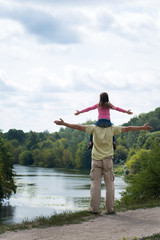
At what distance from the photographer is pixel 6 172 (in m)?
37.0

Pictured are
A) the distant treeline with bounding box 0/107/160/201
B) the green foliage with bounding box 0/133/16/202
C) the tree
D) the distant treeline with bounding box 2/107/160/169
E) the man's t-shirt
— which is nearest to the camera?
the man's t-shirt

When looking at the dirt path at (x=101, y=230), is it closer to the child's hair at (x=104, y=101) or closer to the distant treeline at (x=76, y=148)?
the child's hair at (x=104, y=101)

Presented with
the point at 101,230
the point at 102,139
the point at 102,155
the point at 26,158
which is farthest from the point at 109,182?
the point at 26,158

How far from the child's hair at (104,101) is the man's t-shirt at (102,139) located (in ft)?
1.75

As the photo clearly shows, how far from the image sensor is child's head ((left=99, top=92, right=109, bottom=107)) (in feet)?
28.6

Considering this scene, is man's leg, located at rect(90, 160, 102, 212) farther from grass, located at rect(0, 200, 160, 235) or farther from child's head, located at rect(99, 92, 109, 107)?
child's head, located at rect(99, 92, 109, 107)

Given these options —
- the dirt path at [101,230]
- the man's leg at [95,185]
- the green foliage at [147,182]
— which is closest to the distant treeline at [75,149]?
the green foliage at [147,182]

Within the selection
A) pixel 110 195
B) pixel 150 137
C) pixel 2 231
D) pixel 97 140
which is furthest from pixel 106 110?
pixel 150 137

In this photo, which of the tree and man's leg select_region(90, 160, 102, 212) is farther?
the tree

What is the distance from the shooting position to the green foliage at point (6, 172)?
33938 millimetres

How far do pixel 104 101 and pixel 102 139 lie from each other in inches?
33.0

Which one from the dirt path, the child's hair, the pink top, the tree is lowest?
the dirt path

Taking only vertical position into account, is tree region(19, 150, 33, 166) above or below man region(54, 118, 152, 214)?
above

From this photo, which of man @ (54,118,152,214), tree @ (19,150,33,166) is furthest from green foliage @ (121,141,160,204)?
tree @ (19,150,33,166)
